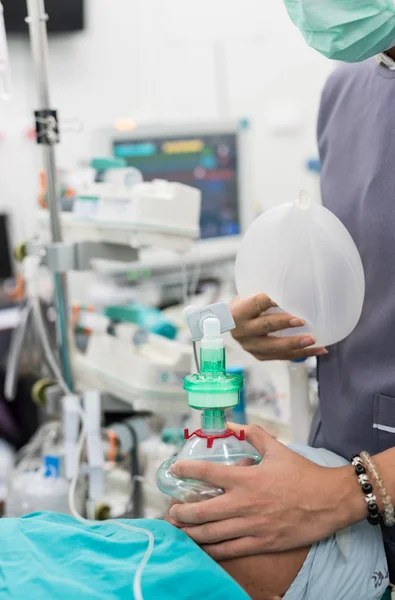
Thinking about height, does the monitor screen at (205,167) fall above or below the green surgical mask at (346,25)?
below

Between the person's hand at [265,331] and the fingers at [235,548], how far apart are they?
1.27ft

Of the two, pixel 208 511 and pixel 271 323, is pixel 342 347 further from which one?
pixel 208 511

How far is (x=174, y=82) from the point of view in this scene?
149 inches

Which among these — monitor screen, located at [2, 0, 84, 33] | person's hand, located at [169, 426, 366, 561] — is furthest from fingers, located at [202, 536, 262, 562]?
monitor screen, located at [2, 0, 84, 33]

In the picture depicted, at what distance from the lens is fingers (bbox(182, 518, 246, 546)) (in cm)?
92

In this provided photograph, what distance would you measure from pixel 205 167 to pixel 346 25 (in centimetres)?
170

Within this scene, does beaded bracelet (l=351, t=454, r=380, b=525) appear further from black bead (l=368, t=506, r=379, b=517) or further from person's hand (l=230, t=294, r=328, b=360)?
person's hand (l=230, t=294, r=328, b=360)

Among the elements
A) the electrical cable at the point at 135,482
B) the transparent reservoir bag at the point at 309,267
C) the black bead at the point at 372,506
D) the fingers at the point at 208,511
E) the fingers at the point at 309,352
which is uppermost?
the transparent reservoir bag at the point at 309,267

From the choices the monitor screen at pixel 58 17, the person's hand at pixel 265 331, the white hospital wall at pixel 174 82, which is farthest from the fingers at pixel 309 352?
the monitor screen at pixel 58 17

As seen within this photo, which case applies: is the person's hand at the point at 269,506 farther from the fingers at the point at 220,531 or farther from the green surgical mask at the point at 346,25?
the green surgical mask at the point at 346,25

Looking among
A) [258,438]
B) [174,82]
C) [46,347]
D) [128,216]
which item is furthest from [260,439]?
[174,82]

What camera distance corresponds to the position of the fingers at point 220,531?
3.03 ft

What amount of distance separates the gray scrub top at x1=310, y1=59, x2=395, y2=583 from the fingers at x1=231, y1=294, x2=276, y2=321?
0.14 m

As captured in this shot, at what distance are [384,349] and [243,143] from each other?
1.80m
